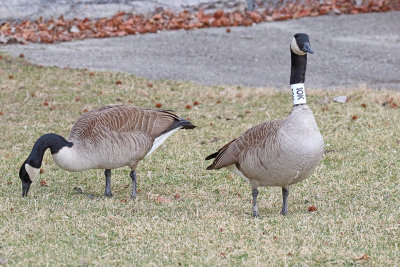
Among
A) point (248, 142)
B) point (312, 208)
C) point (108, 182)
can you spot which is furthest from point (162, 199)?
point (312, 208)

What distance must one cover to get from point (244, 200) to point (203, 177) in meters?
0.93

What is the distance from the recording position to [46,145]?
6773 millimetres

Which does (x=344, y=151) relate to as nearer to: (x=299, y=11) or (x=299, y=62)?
(x=299, y=62)

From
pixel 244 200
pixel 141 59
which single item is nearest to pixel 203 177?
pixel 244 200

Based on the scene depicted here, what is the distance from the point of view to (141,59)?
13977 millimetres

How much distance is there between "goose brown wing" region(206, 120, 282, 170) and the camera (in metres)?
6.24

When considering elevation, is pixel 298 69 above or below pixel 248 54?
above

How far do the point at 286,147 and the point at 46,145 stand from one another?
97.5 inches

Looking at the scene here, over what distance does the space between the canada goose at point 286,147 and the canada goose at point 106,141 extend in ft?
3.57

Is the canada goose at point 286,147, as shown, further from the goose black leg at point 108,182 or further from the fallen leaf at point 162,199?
the goose black leg at point 108,182

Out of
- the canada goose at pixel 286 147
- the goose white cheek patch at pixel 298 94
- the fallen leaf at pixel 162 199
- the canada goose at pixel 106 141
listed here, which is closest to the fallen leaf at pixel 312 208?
the canada goose at pixel 286 147

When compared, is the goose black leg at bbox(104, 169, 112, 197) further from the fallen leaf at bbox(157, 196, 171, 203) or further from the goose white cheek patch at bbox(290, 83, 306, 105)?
the goose white cheek patch at bbox(290, 83, 306, 105)

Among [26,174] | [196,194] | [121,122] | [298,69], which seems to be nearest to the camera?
[298,69]

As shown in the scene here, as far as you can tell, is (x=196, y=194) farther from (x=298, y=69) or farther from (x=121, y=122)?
(x=298, y=69)
